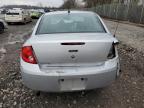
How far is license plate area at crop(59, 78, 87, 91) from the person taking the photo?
10.5 ft

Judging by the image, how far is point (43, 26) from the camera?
13.6ft

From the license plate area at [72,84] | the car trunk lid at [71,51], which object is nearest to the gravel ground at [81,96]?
the license plate area at [72,84]

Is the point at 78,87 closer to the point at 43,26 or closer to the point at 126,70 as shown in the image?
the point at 43,26

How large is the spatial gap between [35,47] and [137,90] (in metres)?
2.20

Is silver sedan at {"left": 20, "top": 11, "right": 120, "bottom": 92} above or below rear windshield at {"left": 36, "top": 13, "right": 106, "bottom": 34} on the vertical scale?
below

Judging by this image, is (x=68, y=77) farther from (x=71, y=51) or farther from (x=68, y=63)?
(x=71, y=51)

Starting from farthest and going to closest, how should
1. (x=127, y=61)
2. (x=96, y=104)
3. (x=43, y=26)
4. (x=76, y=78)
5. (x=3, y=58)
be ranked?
(x=3, y=58) < (x=127, y=61) < (x=43, y=26) < (x=96, y=104) < (x=76, y=78)

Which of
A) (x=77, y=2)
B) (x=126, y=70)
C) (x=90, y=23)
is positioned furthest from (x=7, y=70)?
(x=77, y=2)

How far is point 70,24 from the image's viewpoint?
423 centimetres

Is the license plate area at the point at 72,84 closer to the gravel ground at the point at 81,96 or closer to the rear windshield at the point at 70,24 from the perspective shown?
the gravel ground at the point at 81,96

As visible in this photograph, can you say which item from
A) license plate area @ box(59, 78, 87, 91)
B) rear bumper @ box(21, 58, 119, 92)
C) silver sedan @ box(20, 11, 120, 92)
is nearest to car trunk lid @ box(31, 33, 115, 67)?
silver sedan @ box(20, 11, 120, 92)

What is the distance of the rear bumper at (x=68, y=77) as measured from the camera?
3168 mm

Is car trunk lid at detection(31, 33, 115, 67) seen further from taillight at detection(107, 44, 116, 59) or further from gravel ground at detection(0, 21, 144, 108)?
gravel ground at detection(0, 21, 144, 108)

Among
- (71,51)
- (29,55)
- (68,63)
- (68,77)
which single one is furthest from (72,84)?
(29,55)
